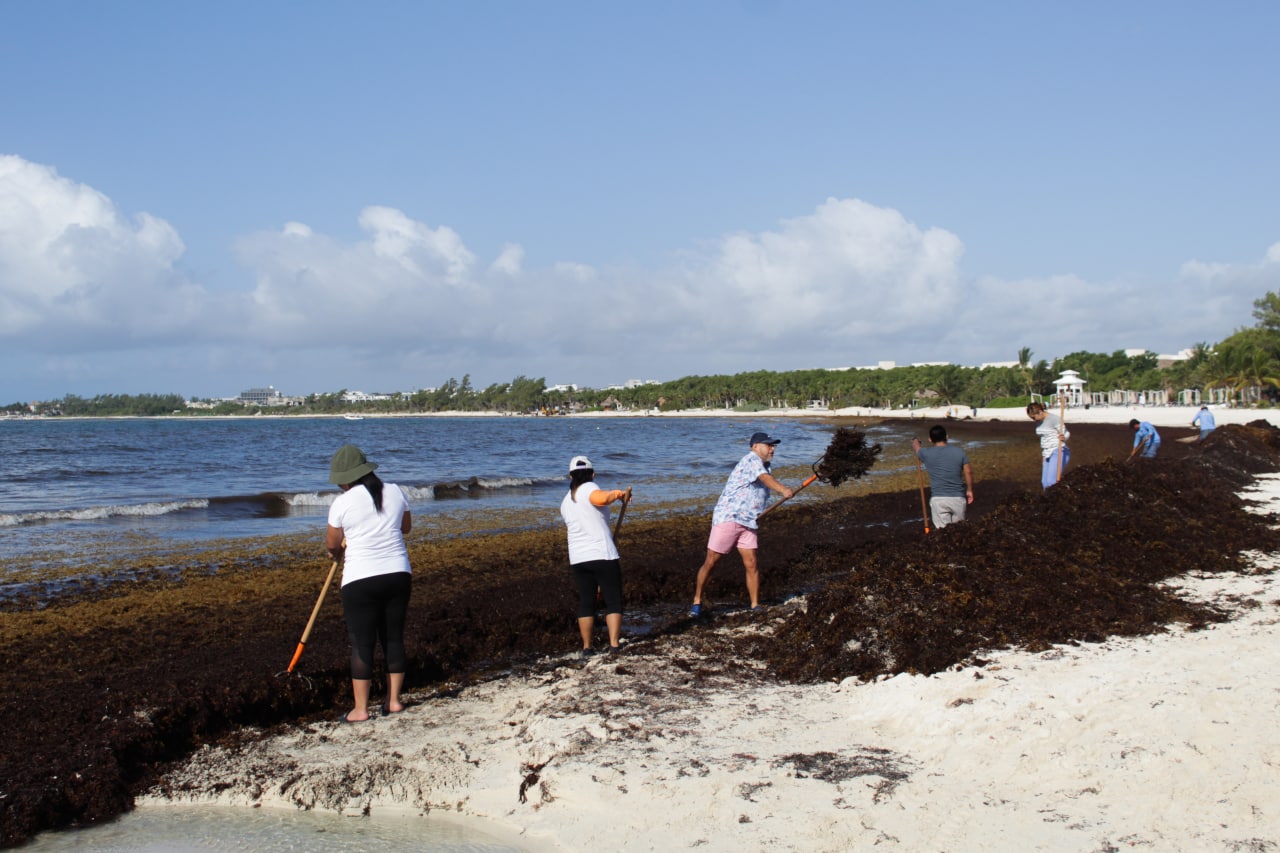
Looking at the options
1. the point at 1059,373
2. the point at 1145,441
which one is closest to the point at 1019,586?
the point at 1145,441

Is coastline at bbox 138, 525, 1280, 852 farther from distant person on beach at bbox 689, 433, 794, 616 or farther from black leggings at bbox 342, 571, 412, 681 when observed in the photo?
distant person on beach at bbox 689, 433, 794, 616

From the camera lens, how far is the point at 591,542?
7.32 meters

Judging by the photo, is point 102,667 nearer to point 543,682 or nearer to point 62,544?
point 543,682

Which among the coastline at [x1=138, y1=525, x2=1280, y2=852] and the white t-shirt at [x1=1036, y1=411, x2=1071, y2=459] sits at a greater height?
the white t-shirt at [x1=1036, y1=411, x2=1071, y2=459]

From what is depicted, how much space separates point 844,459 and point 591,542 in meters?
5.20

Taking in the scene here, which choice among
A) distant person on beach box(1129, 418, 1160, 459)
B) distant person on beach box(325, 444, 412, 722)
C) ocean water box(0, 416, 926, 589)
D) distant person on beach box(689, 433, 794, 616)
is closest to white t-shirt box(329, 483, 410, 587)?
distant person on beach box(325, 444, 412, 722)

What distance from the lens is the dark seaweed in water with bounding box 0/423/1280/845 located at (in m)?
6.04

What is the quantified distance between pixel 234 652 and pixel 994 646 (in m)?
6.28

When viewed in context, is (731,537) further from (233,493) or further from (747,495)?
(233,493)

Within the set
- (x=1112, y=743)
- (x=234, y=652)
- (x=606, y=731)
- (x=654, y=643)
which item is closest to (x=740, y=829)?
(x=606, y=731)

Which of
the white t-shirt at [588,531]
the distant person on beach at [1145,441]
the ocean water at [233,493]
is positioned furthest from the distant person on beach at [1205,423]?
the white t-shirt at [588,531]

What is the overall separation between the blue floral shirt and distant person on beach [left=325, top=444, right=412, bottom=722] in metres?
3.48

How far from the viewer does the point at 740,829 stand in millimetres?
4332

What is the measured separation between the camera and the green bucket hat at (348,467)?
6062mm
